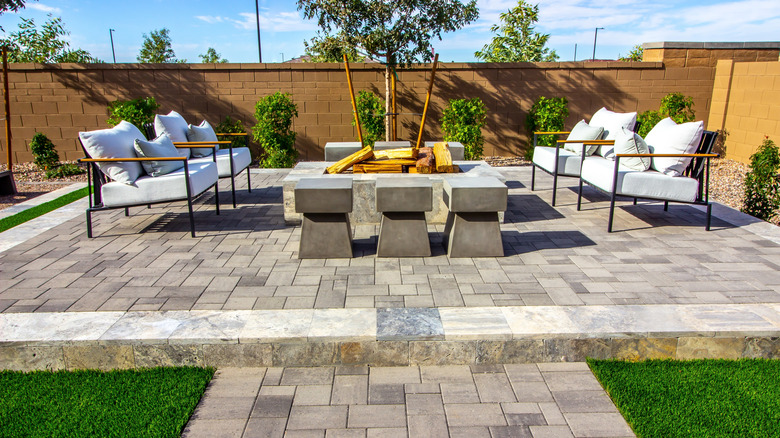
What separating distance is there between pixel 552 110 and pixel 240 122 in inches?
213

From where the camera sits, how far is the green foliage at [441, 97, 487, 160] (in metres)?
8.57

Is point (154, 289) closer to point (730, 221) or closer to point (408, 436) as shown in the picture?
point (408, 436)

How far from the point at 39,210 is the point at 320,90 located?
16.7 ft

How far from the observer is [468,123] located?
8688 mm

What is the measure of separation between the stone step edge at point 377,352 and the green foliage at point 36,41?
12.0 meters

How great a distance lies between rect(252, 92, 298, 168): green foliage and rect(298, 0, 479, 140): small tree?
1.50m

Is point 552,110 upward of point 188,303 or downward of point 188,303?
upward

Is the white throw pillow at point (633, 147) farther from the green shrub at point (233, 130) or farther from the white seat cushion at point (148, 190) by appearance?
the green shrub at point (233, 130)

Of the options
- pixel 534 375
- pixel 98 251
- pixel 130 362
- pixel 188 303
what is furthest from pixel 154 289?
pixel 534 375

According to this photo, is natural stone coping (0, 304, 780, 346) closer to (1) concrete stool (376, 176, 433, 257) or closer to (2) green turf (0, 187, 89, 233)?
(1) concrete stool (376, 176, 433, 257)

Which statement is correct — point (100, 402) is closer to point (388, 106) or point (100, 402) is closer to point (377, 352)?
point (377, 352)

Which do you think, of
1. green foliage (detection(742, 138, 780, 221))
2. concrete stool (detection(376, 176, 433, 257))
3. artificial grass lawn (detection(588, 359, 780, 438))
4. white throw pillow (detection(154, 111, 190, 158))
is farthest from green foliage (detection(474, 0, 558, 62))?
artificial grass lawn (detection(588, 359, 780, 438))

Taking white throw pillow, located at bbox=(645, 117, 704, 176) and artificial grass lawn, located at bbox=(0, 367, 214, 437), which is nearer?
artificial grass lawn, located at bbox=(0, 367, 214, 437)

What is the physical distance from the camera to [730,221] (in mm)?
4930
